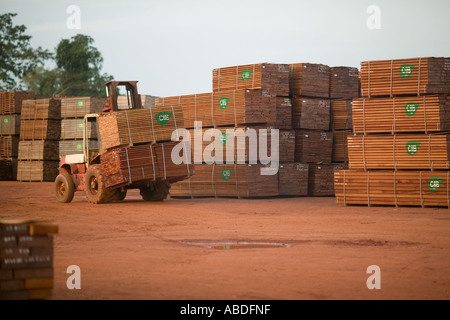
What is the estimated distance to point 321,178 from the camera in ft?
73.7

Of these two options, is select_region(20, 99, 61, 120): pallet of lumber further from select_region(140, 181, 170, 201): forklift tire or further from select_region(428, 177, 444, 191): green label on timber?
select_region(428, 177, 444, 191): green label on timber

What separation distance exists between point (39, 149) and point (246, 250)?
21565 mm

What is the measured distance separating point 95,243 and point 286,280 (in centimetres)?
449

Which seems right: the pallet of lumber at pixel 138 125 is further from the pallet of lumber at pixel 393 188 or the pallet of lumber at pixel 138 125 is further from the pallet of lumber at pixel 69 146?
the pallet of lumber at pixel 69 146

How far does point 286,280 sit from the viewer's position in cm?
816

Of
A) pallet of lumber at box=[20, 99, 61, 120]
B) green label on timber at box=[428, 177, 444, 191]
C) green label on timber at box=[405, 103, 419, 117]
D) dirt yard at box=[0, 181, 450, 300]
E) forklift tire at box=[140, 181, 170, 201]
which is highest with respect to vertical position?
pallet of lumber at box=[20, 99, 61, 120]

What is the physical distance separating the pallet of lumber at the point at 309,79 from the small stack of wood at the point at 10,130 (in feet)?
50.6

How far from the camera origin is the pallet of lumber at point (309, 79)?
72.8 feet

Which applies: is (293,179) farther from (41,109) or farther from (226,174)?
(41,109)

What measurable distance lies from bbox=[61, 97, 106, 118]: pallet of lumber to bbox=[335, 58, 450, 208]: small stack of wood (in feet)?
47.6

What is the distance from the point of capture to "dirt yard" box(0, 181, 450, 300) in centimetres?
764

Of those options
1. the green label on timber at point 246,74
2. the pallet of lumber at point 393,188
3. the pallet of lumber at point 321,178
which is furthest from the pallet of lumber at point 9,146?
the pallet of lumber at point 393,188

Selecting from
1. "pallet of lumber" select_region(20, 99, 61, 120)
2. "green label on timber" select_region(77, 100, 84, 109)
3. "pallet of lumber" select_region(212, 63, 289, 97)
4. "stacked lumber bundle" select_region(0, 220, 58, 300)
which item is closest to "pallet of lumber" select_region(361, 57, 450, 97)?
"pallet of lumber" select_region(212, 63, 289, 97)

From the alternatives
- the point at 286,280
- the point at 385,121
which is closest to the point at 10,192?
the point at 385,121
